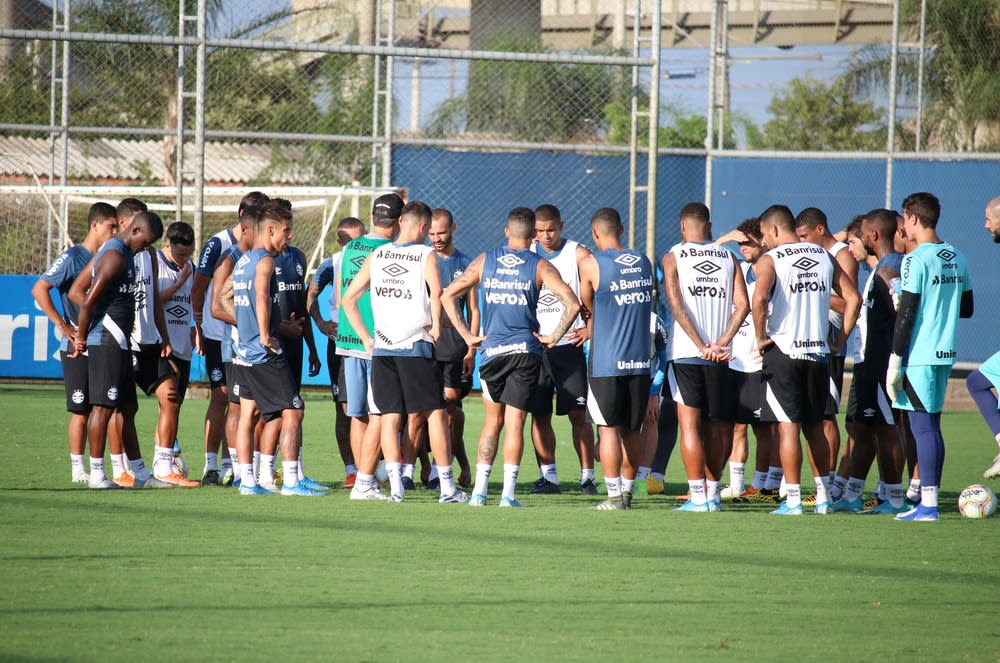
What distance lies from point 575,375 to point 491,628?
5.30 metres

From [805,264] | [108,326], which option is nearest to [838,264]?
[805,264]

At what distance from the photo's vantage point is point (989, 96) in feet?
67.5

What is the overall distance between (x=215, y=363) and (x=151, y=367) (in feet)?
2.10

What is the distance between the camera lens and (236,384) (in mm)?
10000

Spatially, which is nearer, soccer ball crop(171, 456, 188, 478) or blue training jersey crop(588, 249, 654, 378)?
blue training jersey crop(588, 249, 654, 378)

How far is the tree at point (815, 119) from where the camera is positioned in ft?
115

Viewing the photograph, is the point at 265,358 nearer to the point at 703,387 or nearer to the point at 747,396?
the point at 703,387

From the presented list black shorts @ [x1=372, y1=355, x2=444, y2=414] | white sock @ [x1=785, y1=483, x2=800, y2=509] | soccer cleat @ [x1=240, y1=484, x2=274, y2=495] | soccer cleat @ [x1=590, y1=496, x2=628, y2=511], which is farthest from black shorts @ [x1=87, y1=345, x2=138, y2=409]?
white sock @ [x1=785, y1=483, x2=800, y2=509]

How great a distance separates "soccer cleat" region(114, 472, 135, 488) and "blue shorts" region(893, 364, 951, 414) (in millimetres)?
5914

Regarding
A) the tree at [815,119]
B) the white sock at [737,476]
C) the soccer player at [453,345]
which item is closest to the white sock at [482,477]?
the soccer player at [453,345]

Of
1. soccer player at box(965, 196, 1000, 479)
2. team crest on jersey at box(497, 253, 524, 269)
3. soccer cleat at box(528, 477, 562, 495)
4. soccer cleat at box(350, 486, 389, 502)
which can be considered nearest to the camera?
soccer player at box(965, 196, 1000, 479)

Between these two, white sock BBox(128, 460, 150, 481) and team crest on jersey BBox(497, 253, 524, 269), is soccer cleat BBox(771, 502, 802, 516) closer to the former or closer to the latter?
team crest on jersey BBox(497, 253, 524, 269)

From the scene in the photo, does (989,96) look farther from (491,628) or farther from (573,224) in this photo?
(491,628)

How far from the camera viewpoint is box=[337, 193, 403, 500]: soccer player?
380 inches
